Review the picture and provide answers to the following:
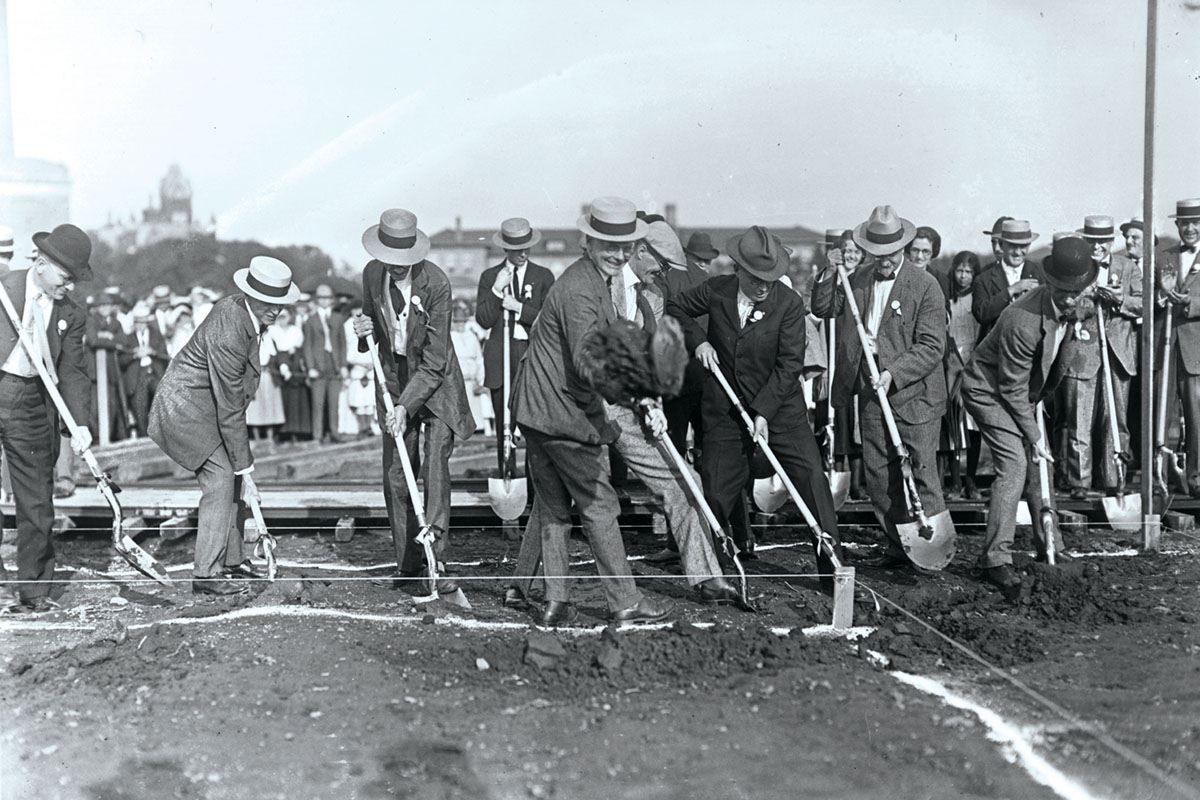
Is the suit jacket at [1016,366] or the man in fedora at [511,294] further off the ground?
the man in fedora at [511,294]

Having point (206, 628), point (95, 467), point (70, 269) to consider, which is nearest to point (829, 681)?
point (206, 628)

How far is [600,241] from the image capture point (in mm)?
6012

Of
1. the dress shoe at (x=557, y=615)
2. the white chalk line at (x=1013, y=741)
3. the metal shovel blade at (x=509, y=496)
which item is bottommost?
the white chalk line at (x=1013, y=741)

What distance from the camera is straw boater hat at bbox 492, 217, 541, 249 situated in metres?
8.61

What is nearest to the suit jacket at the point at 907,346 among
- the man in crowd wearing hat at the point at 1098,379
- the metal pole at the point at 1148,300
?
the metal pole at the point at 1148,300

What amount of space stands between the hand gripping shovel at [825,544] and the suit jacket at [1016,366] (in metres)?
1.25

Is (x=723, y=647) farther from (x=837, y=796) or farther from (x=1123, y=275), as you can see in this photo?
(x=1123, y=275)

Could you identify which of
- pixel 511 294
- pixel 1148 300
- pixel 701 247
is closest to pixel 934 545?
pixel 1148 300

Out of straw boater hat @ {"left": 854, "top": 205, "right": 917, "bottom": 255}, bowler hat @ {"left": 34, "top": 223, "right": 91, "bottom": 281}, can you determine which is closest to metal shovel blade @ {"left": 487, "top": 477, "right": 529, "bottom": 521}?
straw boater hat @ {"left": 854, "top": 205, "right": 917, "bottom": 255}

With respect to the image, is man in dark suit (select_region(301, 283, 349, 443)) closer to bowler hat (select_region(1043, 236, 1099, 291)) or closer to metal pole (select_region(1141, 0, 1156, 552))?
metal pole (select_region(1141, 0, 1156, 552))

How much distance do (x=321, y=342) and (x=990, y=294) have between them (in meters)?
8.66

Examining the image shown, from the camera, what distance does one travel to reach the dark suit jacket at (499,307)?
8.66 meters

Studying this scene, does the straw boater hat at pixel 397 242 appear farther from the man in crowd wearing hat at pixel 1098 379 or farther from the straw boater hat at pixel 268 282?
the man in crowd wearing hat at pixel 1098 379

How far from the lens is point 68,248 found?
6746 millimetres
